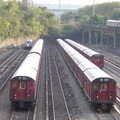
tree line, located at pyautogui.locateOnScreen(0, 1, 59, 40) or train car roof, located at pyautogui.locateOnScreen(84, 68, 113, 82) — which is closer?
train car roof, located at pyautogui.locateOnScreen(84, 68, 113, 82)

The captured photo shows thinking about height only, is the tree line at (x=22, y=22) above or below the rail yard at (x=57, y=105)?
above

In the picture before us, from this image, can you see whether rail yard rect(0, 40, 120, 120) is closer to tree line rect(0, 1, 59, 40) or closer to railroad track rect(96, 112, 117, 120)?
railroad track rect(96, 112, 117, 120)

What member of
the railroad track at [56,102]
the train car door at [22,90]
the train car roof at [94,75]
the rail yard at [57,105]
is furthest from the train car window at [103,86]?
the train car door at [22,90]

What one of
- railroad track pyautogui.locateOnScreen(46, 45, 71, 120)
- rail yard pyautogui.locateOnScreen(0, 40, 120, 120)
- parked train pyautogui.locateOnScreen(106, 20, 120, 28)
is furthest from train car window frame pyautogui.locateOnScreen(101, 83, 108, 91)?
parked train pyautogui.locateOnScreen(106, 20, 120, 28)

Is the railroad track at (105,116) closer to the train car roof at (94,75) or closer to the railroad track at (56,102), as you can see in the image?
the railroad track at (56,102)

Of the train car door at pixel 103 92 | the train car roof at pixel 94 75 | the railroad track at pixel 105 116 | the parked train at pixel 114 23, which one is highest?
the parked train at pixel 114 23

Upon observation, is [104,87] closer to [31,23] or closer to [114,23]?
[114,23]

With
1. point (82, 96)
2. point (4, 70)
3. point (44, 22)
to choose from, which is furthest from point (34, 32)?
point (82, 96)

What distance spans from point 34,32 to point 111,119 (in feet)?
230

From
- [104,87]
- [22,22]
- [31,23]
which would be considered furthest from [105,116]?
[31,23]

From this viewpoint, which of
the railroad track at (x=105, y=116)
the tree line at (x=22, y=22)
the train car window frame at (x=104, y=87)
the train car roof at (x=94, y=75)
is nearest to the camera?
the railroad track at (x=105, y=116)

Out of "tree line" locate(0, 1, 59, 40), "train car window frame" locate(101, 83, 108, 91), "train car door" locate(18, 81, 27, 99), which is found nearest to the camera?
"train car door" locate(18, 81, 27, 99)

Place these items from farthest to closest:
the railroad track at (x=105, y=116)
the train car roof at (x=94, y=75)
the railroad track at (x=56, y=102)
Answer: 1. the train car roof at (x=94, y=75)
2. the railroad track at (x=56, y=102)
3. the railroad track at (x=105, y=116)

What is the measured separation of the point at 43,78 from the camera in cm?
2889
